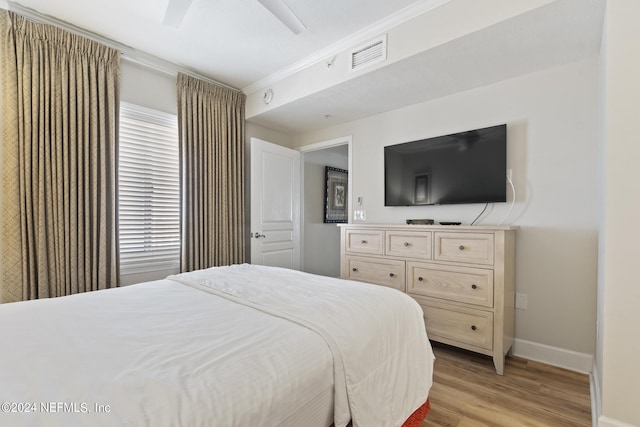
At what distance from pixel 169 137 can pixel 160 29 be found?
1.02 metres

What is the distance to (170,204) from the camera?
302cm

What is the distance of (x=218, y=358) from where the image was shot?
0.85 metres

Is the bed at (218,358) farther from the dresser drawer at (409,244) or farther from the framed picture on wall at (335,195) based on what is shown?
the framed picture on wall at (335,195)

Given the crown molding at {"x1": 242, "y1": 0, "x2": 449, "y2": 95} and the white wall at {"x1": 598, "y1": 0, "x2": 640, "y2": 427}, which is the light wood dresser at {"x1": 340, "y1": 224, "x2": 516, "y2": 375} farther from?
the crown molding at {"x1": 242, "y1": 0, "x2": 449, "y2": 95}

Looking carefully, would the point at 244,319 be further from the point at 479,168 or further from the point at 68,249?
the point at 479,168

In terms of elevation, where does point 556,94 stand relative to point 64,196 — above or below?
above

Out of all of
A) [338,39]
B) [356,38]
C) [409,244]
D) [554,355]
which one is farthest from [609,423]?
[338,39]

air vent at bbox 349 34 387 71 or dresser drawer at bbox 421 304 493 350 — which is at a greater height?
air vent at bbox 349 34 387 71

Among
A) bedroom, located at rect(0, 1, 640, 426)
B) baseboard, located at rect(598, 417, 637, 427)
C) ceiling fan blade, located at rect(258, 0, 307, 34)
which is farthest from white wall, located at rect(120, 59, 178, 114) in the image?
baseboard, located at rect(598, 417, 637, 427)

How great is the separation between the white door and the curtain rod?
99 cm

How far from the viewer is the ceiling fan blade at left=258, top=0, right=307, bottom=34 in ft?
5.27

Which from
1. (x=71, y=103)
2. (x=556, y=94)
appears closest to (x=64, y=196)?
(x=71, y=103)

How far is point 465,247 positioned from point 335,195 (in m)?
3.02

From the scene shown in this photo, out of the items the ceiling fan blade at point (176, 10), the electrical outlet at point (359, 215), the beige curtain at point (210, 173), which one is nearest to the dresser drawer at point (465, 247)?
the electrical outlet at point (359, 215)
